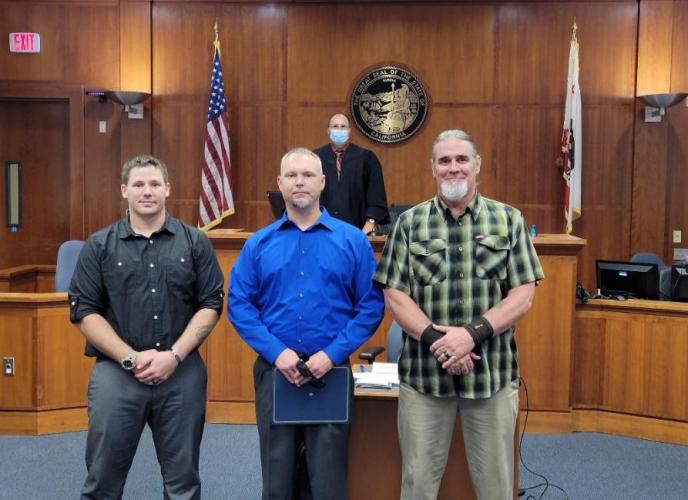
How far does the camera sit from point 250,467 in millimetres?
4770

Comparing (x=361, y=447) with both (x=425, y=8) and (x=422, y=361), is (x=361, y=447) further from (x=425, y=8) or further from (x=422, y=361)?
(x=425, y=8)

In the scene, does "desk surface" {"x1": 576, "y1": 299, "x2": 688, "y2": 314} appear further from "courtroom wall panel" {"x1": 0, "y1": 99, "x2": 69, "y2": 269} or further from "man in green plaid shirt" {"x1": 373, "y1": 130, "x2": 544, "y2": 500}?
"courtroom wall panel" {"x1": 0, "y1": 99, "x2": 69, "y2": 269}

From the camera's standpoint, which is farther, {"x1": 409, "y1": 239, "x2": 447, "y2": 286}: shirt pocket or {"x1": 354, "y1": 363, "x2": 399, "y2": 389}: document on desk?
{"x1": 354, "y1": 363, "x2": 399, "y2": 389}: document on desk

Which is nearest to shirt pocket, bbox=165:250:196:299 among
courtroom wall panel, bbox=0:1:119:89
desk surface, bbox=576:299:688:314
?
desk surface, bbox=576:299:688:314

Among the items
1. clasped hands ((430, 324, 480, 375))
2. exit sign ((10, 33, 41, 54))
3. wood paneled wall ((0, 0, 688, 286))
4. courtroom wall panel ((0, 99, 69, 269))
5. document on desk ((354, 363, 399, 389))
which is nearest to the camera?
clasped hands ((430, 324, 480, 375))

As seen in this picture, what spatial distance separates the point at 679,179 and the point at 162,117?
5372mm

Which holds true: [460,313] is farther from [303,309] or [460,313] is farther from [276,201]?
[276,201]

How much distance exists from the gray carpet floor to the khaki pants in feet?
5.04

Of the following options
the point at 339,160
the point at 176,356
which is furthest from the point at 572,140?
the point at 176,356

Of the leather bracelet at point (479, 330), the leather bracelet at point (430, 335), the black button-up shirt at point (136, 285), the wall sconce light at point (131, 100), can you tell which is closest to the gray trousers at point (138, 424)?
the black button-up shirt at point (136, 285)

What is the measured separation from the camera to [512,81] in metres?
8.32

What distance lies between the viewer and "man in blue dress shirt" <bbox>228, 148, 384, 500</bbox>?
119 inches

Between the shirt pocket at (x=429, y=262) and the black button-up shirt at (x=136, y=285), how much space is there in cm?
90

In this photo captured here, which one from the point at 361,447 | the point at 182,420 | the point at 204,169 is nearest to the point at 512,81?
the point at 204,169
